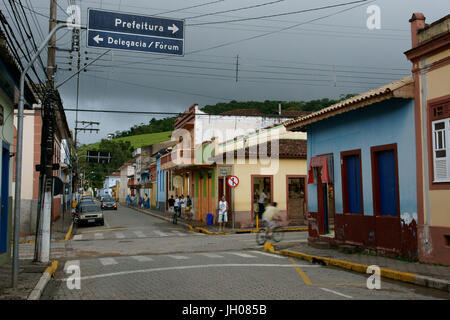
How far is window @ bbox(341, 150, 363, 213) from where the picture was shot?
45.8 ft

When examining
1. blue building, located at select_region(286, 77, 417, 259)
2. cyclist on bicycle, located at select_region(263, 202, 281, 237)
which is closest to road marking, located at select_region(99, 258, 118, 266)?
cyclist on bicycle, located at select_region(263, 202, 281, 237)

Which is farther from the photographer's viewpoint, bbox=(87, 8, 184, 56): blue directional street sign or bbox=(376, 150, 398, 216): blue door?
bbox=(376, 150, 398, 216): blue door

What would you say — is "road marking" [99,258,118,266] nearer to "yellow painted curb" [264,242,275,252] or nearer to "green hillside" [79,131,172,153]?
"yellow painted curb" [264,242,275,252]

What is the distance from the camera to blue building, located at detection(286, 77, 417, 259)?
11.8 meters

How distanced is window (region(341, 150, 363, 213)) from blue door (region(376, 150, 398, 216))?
0.85 metres

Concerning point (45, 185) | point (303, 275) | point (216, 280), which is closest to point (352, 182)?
point (303, 275)

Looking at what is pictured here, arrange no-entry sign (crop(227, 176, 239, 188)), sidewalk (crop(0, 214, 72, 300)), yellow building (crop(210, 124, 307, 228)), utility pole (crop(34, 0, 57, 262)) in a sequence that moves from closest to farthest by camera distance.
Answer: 1. sidewalk (crop(0, 214, 72, 300))
2. utility pole (crop(34, 0, 57, 262))
3. no-entry sign (crop(227, 176, 239, 188))
4. yellow building (crop(210, 124, 307, 228))

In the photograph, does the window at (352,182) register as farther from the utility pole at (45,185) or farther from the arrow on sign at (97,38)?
the utility pole at (45,185)

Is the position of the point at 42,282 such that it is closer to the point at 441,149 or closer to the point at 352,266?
the point at 352,266

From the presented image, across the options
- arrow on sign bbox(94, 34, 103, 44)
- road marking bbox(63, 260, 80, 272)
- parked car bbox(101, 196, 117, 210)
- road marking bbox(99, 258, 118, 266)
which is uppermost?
arrow on sign bbox(94, 34, 103, 44)

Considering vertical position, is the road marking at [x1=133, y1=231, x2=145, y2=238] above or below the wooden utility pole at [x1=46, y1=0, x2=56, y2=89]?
below

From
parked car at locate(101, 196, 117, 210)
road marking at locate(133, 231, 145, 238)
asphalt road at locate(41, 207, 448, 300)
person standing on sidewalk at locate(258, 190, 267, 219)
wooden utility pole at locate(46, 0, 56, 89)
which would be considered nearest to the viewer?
asphalt road at locate(41, 207, 448, 300)

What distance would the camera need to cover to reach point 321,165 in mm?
15711
